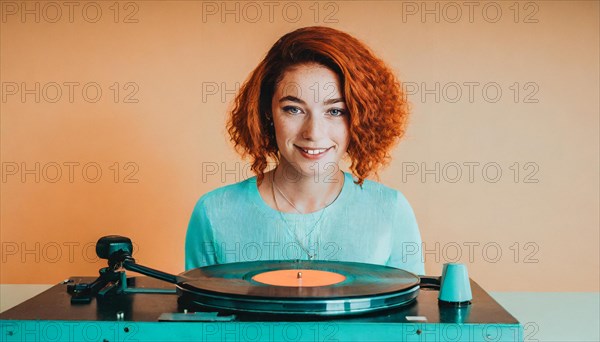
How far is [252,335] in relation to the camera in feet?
3.49

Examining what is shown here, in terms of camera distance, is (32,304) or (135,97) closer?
(32,304)

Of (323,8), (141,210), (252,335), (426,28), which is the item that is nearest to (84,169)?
(141,210)

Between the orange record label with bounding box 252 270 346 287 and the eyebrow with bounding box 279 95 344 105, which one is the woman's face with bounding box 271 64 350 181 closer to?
the eyebrow with bounding box 279 95 344 105

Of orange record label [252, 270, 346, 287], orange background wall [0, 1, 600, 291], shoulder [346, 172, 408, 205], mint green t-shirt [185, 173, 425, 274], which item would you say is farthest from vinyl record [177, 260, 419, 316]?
orange background wall [0, 1, 600, 291]

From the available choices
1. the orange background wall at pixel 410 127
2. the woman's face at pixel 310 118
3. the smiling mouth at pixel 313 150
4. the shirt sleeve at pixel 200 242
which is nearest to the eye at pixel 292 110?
the woman's face at pixel 310 118

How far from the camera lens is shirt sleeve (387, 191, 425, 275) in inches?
77.8

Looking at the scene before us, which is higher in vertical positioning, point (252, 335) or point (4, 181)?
point (4, 181)

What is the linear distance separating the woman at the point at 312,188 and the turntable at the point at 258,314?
682 mm

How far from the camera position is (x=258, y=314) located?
1094 millimetres

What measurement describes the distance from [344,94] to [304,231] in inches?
16.4

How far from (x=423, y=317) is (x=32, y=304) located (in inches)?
26.9

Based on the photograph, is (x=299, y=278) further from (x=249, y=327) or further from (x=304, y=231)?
(x=304, y=231)

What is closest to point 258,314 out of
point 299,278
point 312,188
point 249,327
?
point 249,327

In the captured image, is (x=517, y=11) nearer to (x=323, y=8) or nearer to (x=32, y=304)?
(x=323, y=8)
